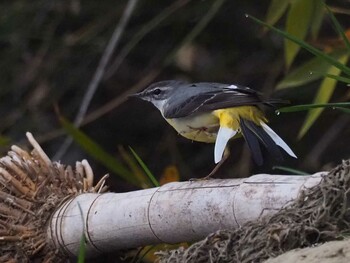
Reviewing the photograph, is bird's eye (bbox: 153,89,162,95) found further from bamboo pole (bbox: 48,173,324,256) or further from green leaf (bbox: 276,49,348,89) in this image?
bamboo pole (bbox: 48,173,324,256)

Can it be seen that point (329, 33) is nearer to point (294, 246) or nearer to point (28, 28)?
point (28, 28)

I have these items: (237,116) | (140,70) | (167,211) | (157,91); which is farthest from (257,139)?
(140,70)

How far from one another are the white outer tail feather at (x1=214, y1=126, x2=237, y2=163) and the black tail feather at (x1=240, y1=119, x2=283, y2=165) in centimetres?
6

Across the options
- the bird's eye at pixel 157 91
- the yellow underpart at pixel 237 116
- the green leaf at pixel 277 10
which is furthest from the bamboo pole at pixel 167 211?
the green leaf at pixel 277 10

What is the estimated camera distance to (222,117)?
12.6 feet

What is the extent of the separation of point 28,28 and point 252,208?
159 inches

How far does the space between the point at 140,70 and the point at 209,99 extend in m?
3.14

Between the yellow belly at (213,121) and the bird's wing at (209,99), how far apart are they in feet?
0.09

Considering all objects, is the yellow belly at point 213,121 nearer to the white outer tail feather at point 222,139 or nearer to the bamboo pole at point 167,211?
the white outer tail feather at point 222,139

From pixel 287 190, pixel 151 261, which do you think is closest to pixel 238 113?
pixel 151 261

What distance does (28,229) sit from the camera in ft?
10.9

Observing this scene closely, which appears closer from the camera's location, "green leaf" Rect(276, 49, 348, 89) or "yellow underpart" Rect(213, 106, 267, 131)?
"yellow underpart" Rect(213, 106, 267, 131)

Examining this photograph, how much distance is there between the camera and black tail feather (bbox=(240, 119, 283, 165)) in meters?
3.57

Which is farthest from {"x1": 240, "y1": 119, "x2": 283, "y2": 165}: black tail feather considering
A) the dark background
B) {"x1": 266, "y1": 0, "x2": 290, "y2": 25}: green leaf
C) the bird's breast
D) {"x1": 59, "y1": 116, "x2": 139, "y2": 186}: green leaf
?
the dark background
